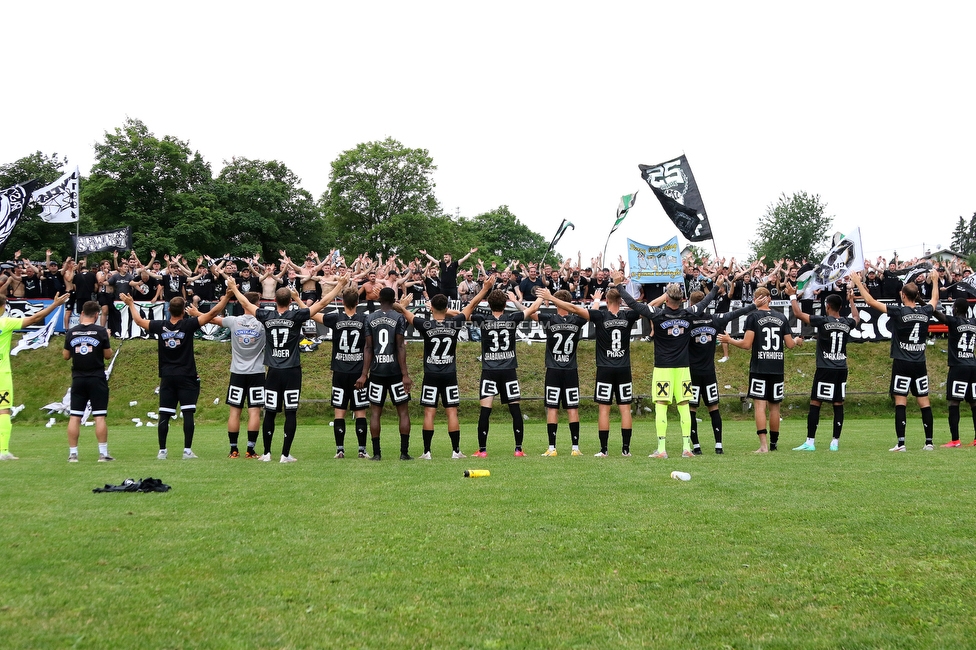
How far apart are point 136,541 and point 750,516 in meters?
5.23

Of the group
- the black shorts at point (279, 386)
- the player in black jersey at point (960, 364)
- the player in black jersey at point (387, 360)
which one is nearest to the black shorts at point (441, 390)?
the player in black jersey at point (387, 360)

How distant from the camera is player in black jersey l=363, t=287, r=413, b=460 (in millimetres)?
12555

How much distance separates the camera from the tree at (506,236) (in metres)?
98.7

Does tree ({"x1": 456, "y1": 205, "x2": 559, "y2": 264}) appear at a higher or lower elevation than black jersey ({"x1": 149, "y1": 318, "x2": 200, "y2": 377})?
higher

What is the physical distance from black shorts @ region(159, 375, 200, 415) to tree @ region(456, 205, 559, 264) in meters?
84.2

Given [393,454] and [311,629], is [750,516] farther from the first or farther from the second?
[393,454]

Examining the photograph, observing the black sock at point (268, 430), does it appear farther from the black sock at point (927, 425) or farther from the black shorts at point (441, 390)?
the black sock at point (927, 425)

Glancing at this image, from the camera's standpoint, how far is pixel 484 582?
17.7 ft

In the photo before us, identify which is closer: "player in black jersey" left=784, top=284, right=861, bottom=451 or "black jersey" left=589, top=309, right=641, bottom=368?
"black jersey" left=589, top=309, right=641, bottom=368

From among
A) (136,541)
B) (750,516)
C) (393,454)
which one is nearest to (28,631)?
(136,541)

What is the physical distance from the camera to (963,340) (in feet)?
48.0

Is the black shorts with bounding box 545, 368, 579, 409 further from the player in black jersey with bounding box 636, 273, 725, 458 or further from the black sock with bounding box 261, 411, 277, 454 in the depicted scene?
the black sock with bounding box 261, 411, 277, 454

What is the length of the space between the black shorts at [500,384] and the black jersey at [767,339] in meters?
4.14

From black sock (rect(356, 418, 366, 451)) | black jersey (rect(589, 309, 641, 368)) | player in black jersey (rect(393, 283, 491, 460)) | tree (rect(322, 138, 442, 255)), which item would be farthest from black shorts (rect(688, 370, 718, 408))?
tree (rect(322, 138, 442, 255))
